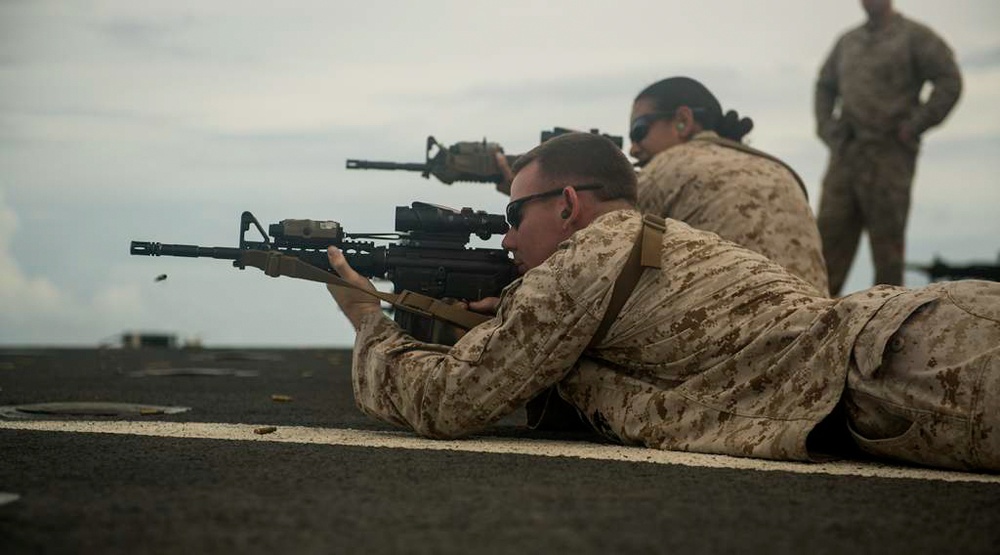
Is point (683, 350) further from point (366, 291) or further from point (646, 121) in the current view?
point (646, 121)

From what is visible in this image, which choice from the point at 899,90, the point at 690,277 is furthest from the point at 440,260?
the point at 899,90

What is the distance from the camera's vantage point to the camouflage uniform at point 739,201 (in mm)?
5176

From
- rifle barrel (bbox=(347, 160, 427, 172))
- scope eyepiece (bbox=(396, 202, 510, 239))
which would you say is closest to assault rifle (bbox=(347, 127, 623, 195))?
rifle barrel (bbox=(347, 160, 427, 172))

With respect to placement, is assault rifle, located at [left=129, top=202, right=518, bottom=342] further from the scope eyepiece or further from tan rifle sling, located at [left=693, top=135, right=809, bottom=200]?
tan rifle sling, located at [left=693, top=135, right=809, bottom=200]

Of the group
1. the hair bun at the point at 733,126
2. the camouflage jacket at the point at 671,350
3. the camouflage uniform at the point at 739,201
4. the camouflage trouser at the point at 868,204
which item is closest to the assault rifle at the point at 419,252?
the camouflage jacket at the point at 671,350

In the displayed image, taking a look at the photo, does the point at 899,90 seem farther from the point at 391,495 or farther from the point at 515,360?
the point at 391,495

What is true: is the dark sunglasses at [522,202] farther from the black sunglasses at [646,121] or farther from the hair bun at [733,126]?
the hair bun at [733,126]

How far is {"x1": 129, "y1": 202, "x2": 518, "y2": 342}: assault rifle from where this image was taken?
393cm

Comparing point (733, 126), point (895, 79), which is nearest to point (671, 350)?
point (733, 126)

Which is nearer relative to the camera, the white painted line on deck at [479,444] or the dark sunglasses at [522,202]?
the white painted line on deck at [479,444]

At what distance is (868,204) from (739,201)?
12.6 feet

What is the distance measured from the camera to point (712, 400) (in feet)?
11.4

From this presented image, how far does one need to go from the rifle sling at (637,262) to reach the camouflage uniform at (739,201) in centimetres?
177

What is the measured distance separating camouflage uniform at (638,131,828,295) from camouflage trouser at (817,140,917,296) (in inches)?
133
